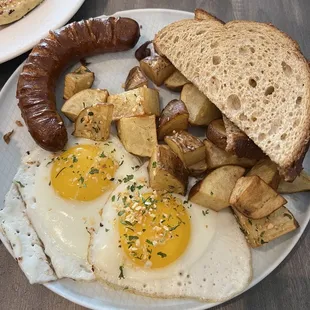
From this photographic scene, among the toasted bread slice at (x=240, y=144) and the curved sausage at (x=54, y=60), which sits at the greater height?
the curved sausage at (x=54, y=60)

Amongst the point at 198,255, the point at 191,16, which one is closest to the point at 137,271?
the point at 198,255

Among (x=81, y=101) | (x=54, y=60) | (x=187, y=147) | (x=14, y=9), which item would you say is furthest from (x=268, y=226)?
(x=14, y=9)

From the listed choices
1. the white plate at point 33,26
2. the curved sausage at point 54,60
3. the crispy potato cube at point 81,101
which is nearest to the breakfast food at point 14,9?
the white plate at point 33,26

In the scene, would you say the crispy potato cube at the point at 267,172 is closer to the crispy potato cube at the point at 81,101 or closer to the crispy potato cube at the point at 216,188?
the crispy potato cube at the point at 216,188

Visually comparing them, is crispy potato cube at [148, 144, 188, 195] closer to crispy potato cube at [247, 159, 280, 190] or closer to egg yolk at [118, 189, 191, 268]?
egg yolk at [118, 189, 191, 268]

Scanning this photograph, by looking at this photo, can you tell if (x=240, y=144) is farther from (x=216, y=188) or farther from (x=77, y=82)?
(x=77, y=82)

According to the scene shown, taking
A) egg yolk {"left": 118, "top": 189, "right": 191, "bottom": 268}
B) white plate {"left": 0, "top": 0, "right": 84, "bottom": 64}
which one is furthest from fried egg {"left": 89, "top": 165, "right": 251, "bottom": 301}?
white plate {"left": 0, "top": 0, "right": 84, "bottom": 64}
